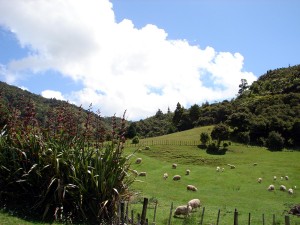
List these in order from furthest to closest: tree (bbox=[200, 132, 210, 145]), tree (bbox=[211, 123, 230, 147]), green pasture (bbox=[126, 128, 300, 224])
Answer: tree (bbox=[200, 132, 210, 145]) < tree (bbox=[211, 123, 230, 147]) < green pasture (bbox=[126, 128, 300, 224])

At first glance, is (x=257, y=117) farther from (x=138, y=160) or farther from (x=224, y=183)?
(x=224, y=183)

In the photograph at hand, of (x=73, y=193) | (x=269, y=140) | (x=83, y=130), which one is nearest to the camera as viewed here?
(x=73, y=193)

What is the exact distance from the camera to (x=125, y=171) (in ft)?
31.3

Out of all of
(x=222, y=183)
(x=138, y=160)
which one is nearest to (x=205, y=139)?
(x=138, y=160)

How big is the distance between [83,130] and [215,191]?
82.6ft

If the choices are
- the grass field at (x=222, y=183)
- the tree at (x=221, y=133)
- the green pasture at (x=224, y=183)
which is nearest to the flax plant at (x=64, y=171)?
the grass field at (x=222, y=183)

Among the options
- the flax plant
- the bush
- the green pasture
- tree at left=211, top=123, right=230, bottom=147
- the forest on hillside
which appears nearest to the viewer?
the flax plant

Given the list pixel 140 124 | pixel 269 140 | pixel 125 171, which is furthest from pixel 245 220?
pixel 140 124

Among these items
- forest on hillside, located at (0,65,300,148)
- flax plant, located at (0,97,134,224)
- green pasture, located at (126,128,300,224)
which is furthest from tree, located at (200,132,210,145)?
flax plant, located at (0,97,134,224)

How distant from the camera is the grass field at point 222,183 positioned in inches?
758

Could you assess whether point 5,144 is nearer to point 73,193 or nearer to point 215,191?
point 73,193

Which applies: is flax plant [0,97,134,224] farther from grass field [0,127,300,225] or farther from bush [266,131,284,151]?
bush [266,131,284,151]

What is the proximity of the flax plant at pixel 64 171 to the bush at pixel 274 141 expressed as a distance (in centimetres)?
6022

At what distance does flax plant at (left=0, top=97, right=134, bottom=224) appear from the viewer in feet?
29.1
